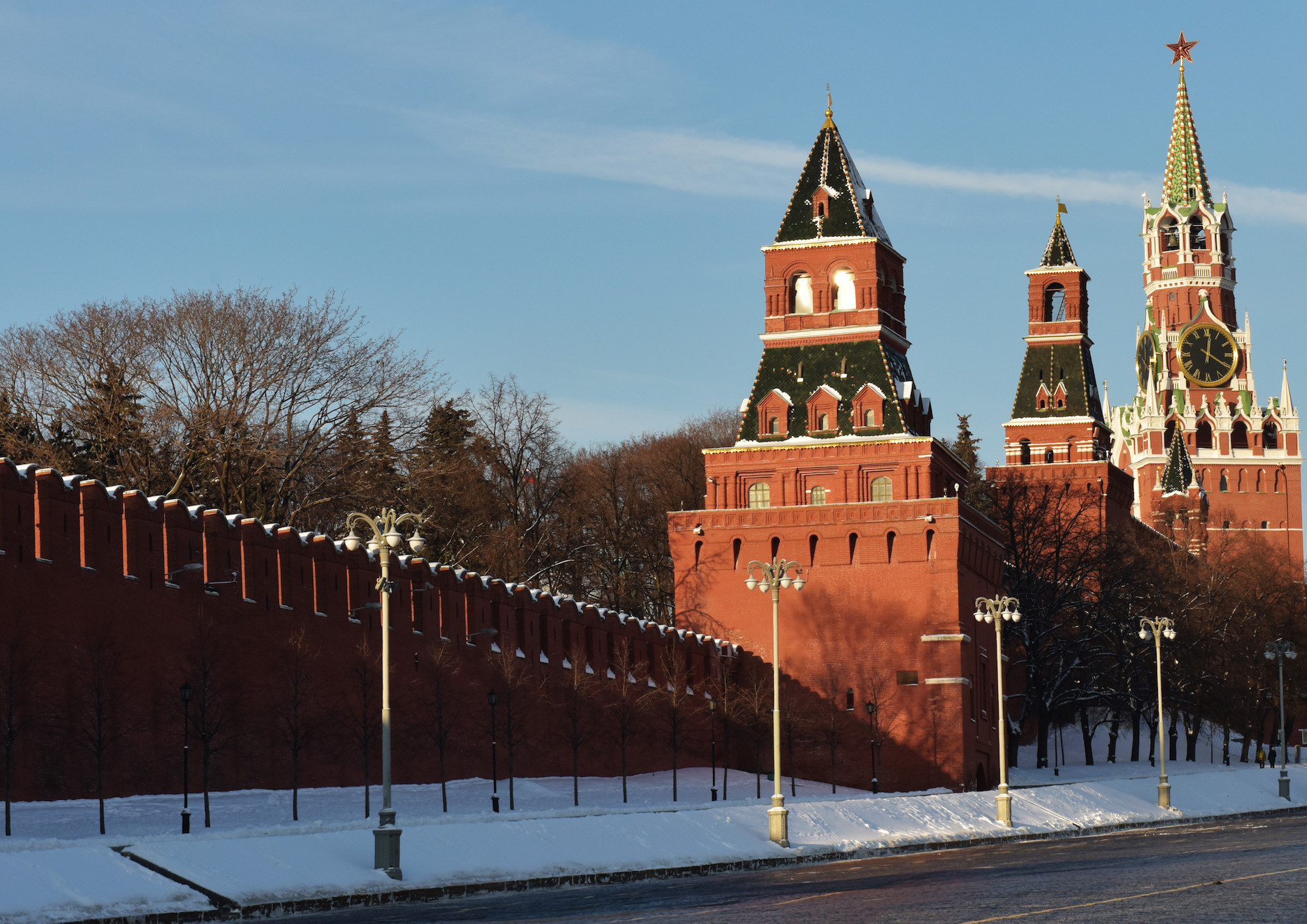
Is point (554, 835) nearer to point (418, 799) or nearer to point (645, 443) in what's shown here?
point (418, 799)

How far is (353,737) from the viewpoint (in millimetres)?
38094

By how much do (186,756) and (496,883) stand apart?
5.75m

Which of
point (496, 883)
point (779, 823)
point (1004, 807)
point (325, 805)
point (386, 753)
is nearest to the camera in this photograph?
point (496, 883)

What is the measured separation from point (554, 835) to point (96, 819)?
284 inches

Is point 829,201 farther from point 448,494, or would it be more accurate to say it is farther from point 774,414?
point 448,494

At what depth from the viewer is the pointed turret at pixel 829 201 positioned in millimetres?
58625

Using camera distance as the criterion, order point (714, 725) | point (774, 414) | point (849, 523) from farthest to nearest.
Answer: point (774, 414) < point (849, 523) < point (714, 725)

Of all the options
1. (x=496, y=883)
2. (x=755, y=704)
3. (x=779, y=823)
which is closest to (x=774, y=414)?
(x=755, y=704)

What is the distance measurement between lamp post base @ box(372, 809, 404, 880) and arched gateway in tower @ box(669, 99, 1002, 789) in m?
28.2

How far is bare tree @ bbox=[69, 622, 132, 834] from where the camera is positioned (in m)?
31.0

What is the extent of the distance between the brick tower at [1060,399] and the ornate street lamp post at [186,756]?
180 ft

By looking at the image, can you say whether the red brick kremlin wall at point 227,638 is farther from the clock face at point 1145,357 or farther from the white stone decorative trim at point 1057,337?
the clock face at point 1145,357

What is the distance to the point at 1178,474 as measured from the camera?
11594 centimetres

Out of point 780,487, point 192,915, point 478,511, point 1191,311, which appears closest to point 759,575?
point 780,487
